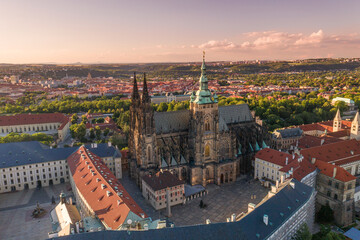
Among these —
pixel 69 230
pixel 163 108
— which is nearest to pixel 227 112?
pixel 69 230

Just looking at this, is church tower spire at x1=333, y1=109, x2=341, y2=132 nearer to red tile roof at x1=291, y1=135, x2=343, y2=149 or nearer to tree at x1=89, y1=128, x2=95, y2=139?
red tile roof at x1=291, y1=135, x2=343, y2=149

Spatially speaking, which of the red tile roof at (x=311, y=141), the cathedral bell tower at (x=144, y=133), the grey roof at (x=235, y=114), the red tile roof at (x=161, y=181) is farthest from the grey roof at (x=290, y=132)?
the red tile roof at (x=161, y=181)

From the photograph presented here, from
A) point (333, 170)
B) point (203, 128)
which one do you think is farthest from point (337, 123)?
point (203, 128)

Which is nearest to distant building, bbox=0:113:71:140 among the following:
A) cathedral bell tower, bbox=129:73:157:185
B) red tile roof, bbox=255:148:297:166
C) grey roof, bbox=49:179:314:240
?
cathedral bell tower, bbox=129:73:157:185

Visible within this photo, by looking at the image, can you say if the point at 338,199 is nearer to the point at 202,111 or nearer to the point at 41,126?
the point at 202,111

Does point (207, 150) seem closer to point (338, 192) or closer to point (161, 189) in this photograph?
point (161, 189)

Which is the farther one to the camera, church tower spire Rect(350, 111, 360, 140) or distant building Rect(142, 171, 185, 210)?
church tower spire Rect(350, 111, 360, 140)
